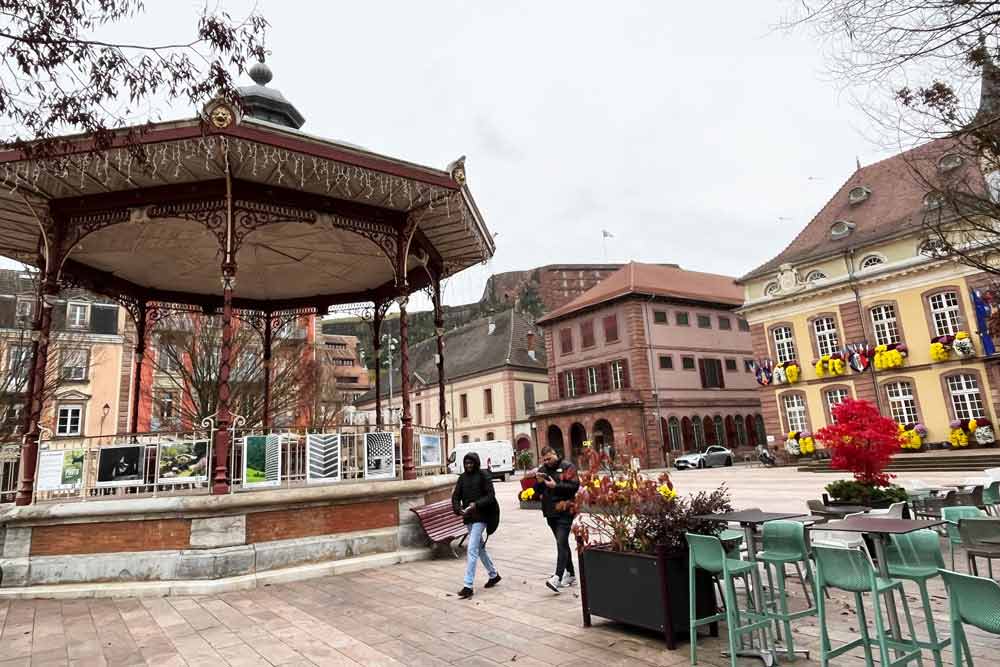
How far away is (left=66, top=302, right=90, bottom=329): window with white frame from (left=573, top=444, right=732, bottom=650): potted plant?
115 ft

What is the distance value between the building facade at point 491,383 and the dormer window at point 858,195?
2314cm

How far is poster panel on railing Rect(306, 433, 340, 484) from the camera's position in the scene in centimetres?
871

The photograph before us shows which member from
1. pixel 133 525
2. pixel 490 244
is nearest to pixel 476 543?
pixel 133 525

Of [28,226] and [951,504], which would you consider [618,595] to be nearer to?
[951,504]

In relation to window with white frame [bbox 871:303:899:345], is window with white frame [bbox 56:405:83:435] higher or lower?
lower

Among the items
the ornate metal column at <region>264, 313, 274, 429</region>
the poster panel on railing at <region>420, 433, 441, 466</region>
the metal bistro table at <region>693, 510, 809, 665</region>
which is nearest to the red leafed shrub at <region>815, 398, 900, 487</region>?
the metal bistro table at <region>693, 510, 809, 665</region>

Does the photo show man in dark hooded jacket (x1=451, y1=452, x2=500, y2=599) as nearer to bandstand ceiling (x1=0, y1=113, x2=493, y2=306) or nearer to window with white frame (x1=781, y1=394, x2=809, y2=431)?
bandstand ceiling (x1=0, y1=113, x2=493, y2=306)

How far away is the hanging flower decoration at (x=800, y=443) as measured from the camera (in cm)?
2773

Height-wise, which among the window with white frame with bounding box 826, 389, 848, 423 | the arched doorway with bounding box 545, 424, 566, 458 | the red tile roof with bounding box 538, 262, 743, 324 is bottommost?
the arched doorway with bounding box 545, 424, 566, 458

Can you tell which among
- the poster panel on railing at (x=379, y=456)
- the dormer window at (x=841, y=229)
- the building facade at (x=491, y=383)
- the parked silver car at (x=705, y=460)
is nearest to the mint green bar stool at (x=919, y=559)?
the poster panel on railing at (x=379, y=456)

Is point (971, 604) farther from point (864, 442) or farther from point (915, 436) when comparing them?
point (915, 436)

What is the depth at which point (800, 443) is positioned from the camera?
28266 millimetres

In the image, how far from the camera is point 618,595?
198 inches

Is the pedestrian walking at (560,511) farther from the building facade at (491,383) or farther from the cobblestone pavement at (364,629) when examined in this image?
the building facade at (491,383)
